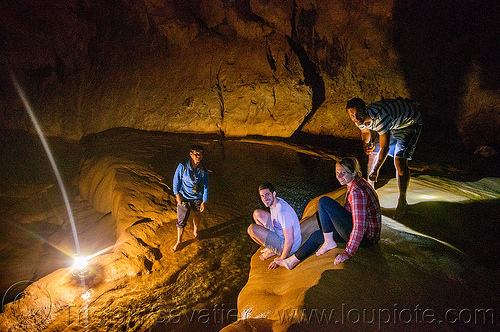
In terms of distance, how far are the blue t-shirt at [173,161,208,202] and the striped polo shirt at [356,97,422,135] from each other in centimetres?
237

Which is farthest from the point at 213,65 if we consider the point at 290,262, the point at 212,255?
the point at 290,262

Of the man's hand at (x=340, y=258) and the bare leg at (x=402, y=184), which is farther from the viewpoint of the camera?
the bare leg at (x=402, y=184)

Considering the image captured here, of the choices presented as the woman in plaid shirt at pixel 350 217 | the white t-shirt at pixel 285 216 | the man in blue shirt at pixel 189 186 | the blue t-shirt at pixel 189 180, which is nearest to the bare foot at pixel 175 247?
the man in blue shirt at pixel 189 186

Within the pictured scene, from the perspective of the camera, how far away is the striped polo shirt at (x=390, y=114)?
3365mm

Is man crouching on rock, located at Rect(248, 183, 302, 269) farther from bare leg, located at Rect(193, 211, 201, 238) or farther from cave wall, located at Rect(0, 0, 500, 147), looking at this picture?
cave wall, located at Rect(0, 0, 500, 147)

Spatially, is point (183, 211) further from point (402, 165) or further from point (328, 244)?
point (402, 165)

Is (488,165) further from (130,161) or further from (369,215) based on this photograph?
(130,161)

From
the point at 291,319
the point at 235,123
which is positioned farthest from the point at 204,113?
the point at 291,319

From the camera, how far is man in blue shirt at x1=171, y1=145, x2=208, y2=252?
4.06m

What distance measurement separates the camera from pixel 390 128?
3484 millimetres

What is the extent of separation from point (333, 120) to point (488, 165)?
4960 millimetres

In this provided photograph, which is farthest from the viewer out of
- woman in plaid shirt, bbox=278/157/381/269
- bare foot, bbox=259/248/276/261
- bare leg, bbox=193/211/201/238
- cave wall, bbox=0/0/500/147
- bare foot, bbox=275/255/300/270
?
cave wall, bbox=0/0/500/147

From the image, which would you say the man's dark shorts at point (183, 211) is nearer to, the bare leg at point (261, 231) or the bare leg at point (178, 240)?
the bare leg at point (178, 240)

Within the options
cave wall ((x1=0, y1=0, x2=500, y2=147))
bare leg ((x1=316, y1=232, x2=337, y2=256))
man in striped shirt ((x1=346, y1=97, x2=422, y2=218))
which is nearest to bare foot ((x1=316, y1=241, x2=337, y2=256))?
bare leg ((x1=316, y1=232, x2=337, y2=256))
